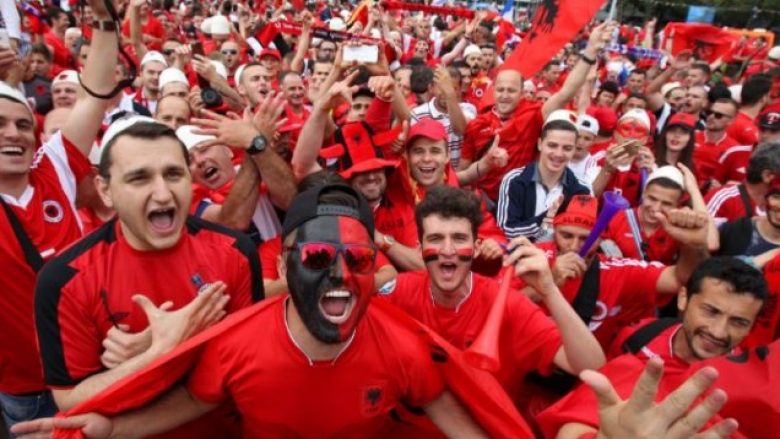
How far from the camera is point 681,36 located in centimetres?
1147

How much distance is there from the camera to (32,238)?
9.18 feet

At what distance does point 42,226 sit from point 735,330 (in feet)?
10.6

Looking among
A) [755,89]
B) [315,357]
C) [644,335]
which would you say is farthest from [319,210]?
[755,89]

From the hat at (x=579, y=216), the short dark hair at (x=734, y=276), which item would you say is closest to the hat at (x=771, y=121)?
the hat at (x=579, y=216)

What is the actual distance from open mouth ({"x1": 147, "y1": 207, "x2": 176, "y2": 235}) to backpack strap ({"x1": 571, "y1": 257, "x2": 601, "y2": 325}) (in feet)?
6.98

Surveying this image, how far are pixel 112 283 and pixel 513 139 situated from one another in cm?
416

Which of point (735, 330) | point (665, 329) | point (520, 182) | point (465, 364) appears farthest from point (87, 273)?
point (520, 182)

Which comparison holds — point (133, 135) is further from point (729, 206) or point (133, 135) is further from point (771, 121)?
point (771, 121)

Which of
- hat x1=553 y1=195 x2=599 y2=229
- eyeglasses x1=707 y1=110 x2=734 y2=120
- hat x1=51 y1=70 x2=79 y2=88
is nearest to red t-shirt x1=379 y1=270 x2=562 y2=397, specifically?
hat x1=553 y1=195 x2=599 y2=229

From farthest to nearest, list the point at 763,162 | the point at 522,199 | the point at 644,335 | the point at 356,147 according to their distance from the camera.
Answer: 1. the point at 522,199
2. the point at 763,162
3. the point at 356,147
4. the point at 644,335

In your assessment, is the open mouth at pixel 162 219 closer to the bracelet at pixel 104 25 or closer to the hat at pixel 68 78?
the bracelet at pixel 104 25

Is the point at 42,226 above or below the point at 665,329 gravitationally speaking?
above

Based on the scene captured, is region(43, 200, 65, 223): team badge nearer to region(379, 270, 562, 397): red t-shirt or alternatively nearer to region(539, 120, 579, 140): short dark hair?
region(379, 270, 562, 397): red t-shirt

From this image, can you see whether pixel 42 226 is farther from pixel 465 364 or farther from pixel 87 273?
pixel 465 364
